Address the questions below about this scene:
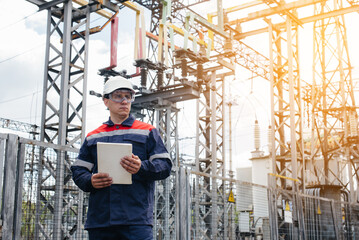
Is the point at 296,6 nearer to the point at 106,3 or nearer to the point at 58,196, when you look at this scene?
the point at 106,3

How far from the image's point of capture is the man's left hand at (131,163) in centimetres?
341

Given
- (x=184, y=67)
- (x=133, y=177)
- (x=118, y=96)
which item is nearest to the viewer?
(x=133, y=177)

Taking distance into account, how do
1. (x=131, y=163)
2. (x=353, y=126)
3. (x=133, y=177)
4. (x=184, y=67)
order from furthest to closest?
(x=353, y=126) → (x=184, y=67) → (x=133, y=177) → (x=131, y=163)

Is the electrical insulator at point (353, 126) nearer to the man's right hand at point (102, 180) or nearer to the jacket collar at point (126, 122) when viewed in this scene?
the jacket collar at point (126, 122)

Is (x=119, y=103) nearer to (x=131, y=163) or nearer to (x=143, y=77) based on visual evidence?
(x=131, y=163)

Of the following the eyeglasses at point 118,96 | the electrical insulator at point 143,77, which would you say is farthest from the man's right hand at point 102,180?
the electrical insulator at point 143,77

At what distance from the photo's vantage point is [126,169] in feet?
11.3

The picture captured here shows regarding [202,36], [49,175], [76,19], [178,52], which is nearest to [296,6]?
[178,52]

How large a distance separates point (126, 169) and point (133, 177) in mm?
171

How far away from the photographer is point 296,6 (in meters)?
16.8

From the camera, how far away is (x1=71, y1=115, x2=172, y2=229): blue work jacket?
350 cm

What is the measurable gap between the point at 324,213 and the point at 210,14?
35.1 ft

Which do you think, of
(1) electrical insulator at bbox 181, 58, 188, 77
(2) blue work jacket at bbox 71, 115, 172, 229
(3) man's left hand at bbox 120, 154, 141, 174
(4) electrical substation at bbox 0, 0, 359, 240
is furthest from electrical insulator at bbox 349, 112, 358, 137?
(3) man's left hand at bbox 120, 154, 141, 174

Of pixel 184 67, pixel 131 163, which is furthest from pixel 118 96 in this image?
pixel 184 67
